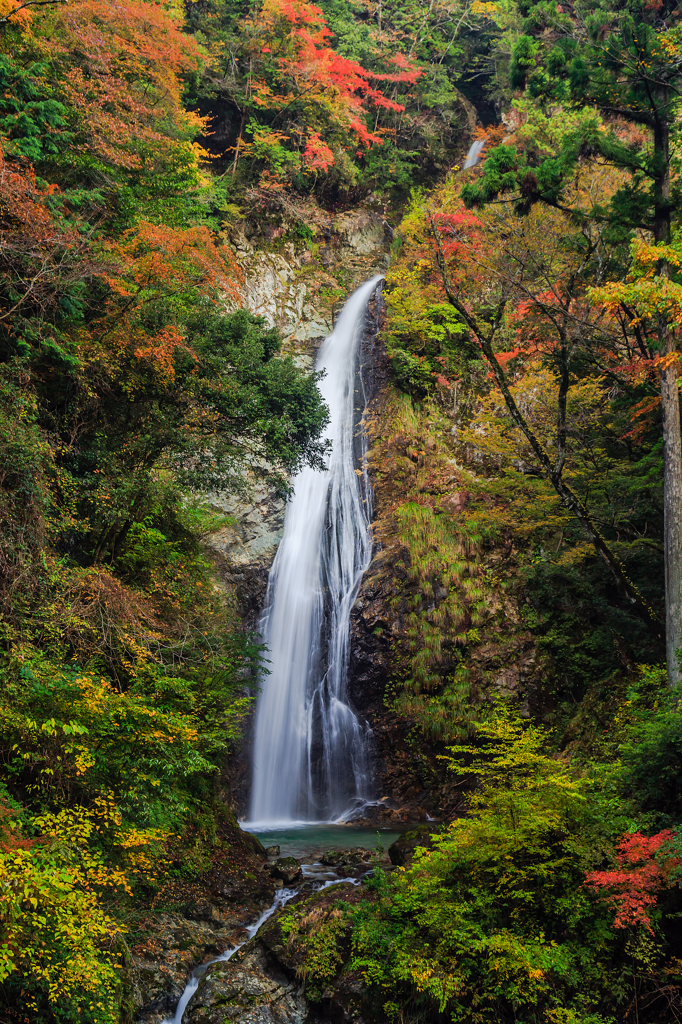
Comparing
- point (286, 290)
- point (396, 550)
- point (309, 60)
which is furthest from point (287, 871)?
point (309, 60)

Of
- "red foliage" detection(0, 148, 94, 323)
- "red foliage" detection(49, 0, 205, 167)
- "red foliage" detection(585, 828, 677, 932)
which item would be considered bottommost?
"red foliage" detection(585, 828, 677, 932)

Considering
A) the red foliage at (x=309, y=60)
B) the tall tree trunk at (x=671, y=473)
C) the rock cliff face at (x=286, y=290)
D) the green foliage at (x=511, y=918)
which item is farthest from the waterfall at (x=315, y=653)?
the red foliage at (x=309, y=60)

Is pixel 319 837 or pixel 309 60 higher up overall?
pixel 309 60

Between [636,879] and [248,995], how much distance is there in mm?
4320

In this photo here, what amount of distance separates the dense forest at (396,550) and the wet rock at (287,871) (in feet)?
1.60

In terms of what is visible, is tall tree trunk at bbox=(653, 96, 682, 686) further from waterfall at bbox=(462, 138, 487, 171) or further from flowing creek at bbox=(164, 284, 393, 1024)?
waterfall at bbox=(462, 138, 487, 171)

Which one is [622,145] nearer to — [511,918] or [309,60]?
[511,918]

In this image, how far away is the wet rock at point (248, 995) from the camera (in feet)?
21.3

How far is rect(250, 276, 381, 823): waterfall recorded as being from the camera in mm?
14133

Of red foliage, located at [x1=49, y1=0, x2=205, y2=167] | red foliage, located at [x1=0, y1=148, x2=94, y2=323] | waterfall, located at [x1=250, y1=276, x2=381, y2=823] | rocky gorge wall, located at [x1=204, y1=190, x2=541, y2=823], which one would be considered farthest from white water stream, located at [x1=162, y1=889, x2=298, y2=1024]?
red foliage, located at [x1=49, y1=0, x2=205, y2=167]

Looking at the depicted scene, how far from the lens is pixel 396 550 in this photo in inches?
622

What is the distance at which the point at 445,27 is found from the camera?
29859mm

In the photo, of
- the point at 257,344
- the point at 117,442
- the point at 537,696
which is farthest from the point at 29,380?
the point at 537,696

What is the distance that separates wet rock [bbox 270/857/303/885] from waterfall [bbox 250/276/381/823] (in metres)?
4.28
